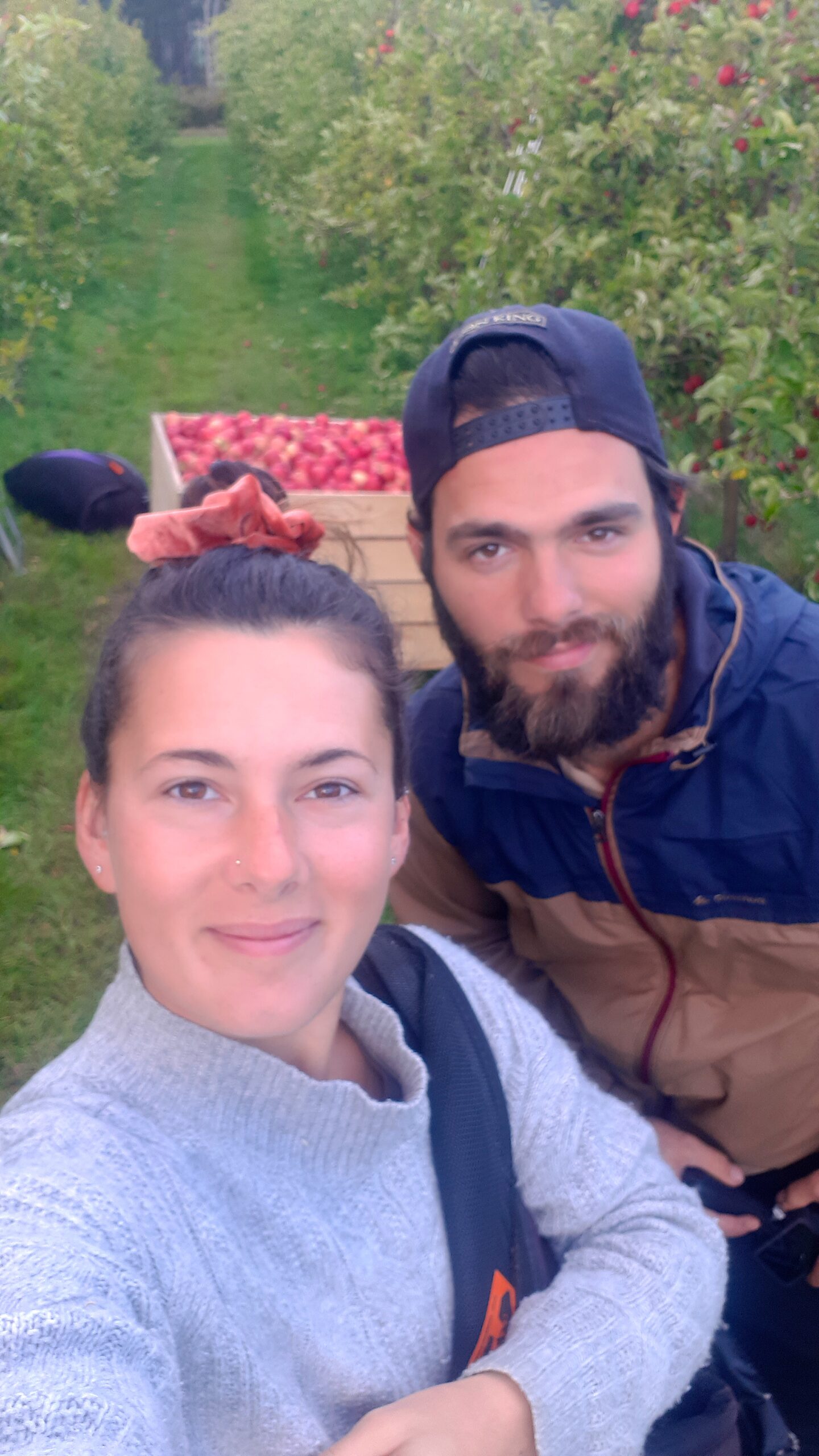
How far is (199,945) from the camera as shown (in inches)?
41.1

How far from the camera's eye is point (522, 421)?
1.67m

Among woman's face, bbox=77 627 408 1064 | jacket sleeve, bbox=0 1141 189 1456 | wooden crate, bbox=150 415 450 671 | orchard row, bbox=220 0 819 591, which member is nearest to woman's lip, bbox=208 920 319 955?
woman's face, bbox=77 627 408 1064

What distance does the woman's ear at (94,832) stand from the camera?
46.7 inches

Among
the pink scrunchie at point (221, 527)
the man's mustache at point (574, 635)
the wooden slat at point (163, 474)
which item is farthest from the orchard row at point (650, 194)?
the pink scrunchie at point (221, 527)

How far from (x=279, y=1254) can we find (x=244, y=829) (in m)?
0.45

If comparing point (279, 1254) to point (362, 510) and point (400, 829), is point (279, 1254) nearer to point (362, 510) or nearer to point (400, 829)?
point (400, 829)

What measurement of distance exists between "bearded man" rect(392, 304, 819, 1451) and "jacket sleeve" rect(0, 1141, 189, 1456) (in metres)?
1.10

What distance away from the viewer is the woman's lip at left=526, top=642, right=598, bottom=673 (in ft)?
5.68

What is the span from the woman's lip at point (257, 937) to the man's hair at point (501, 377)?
1.05m

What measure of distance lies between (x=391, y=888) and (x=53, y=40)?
7.25 m

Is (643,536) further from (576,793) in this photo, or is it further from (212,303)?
(212,303)

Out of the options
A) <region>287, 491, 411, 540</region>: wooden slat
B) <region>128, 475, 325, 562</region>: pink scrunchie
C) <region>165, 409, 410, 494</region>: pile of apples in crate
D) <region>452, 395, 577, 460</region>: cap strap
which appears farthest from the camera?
<region>165, 409, 410, 494</region>: pile of apples in crate

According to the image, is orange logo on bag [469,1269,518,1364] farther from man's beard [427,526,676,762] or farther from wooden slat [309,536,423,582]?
wooden slat [309,536,423,582]

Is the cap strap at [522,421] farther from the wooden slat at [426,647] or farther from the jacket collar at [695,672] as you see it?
the wooden slat at [426,647]
